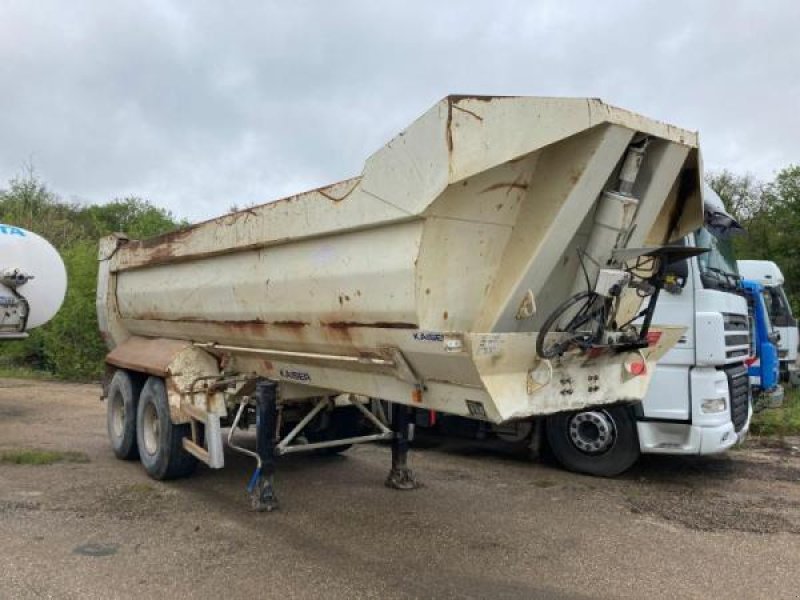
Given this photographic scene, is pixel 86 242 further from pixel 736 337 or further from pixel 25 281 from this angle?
pixel 736 337

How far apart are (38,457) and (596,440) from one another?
567 cm

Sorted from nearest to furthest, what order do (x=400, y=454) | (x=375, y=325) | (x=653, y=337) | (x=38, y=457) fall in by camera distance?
(x=375, y=325) → (x=653, y=337) → (x=400, y=454) → (x=38, y=457)

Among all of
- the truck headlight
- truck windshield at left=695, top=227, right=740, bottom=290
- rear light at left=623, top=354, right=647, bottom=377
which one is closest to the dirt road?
the truck headlight

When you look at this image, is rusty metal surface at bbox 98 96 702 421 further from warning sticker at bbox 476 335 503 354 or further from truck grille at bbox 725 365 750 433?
truck grille at bbox 725 365 750 433

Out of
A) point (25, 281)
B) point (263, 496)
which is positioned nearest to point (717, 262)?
point (263, 496)

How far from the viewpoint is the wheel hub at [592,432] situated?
6.57 meters

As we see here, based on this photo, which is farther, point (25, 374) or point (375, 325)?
point (25, 374)

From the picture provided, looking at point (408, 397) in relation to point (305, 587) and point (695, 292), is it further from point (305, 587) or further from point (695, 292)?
point (695, 292)

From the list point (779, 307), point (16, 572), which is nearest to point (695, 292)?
point (16, 572)

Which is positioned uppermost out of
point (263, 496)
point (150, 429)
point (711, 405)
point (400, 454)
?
point (711, 405)

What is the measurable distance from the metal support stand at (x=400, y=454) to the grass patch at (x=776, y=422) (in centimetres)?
556

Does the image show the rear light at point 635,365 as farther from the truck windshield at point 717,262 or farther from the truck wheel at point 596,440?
the truck windshield at point 717,262

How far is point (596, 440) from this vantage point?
21.9 feet

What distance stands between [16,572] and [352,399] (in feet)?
9.11
